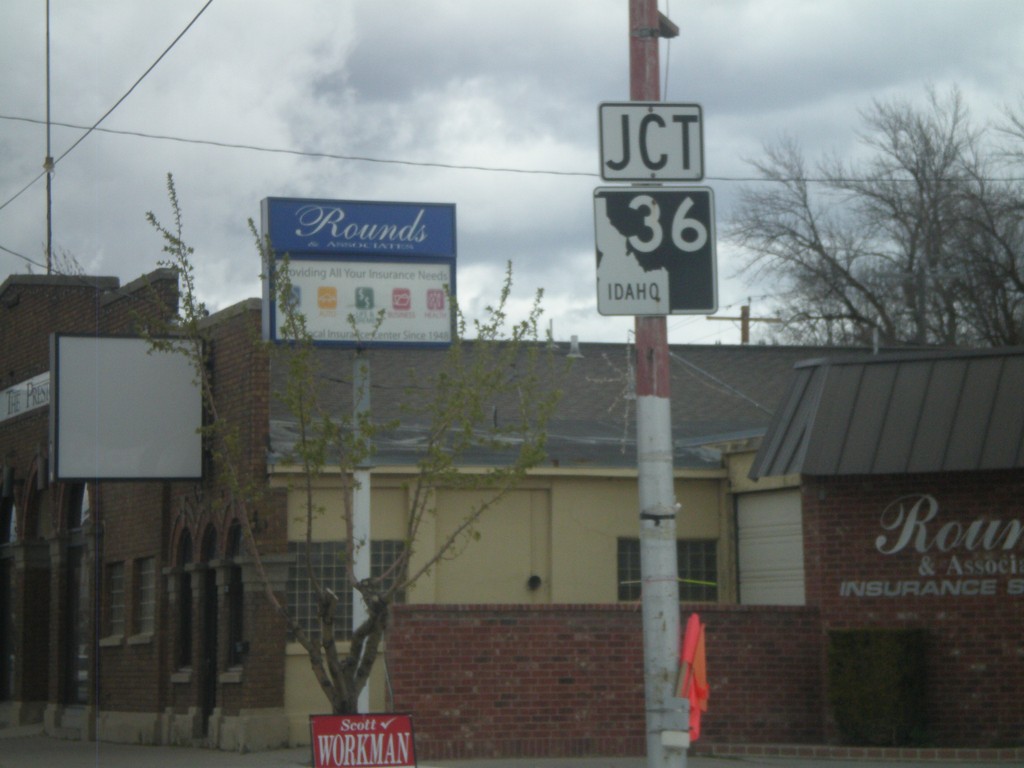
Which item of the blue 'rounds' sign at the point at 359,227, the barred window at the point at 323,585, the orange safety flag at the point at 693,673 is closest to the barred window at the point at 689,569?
the barred window at the point at 323,585

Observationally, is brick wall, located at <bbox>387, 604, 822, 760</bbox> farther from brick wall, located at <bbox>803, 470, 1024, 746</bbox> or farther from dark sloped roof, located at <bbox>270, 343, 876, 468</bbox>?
dark sloped roof, located at <bbox>270, 343, 876, 468</bbox>

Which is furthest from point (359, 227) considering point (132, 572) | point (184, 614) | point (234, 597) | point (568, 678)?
point (132, 572)

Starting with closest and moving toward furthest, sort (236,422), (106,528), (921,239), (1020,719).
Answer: (1020,719), (236,422), (106,528), (921,239)

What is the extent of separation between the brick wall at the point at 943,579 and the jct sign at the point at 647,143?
9.24 metres

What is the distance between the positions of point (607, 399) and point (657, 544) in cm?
1637

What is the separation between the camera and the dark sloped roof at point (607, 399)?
21047 mm

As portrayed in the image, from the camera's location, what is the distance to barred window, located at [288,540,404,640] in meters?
19.6

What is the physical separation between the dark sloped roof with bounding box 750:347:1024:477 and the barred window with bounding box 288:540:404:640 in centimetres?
576

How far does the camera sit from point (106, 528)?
81.6 feet

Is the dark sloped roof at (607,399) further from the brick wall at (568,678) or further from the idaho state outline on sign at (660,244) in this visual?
the idaho state outline on sign at (660,244)

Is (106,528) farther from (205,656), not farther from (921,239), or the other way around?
(921,239)

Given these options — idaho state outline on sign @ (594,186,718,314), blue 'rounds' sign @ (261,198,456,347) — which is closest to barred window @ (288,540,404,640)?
blue 'rounds' sign @ (261,198,456,347)

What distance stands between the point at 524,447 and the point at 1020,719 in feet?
23.6

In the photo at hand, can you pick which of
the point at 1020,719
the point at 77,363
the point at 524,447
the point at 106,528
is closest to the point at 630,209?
the point at 524,447
